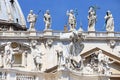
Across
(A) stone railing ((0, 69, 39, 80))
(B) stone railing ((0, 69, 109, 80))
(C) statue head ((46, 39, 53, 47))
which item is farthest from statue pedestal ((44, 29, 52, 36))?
(A) stone railing ((0, 69, 39, 80))

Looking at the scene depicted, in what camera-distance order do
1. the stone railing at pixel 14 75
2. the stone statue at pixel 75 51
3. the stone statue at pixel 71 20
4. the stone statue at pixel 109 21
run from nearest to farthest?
the stone railing at pixel 14 75 → the stone statue at pixel 75 51 → the stone statue at pixel 71 20 → the stone statue at pixel 109 21

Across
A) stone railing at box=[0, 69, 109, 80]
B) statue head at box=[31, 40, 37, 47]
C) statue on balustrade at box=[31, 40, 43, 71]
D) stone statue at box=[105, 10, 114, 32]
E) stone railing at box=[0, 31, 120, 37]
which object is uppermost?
stone statue at box=[105, 10, 114, 32]

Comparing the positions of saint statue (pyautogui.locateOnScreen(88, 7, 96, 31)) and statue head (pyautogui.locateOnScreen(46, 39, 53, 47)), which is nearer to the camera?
statue head (pyautogui.locateOnScreen(46, 39, 53, 47))

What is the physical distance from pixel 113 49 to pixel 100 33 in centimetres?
193

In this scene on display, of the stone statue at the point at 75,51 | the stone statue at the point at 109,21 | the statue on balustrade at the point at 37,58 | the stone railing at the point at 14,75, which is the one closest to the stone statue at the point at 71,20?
the stone statue at the point at 109,21

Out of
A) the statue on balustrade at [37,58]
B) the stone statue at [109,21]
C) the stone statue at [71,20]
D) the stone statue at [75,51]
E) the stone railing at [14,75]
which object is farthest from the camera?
the stone statue at [109,21]

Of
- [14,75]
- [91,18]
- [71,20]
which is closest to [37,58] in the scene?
[14,75]

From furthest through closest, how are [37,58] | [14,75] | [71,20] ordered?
[71,20]
[37,58]
[14,75]

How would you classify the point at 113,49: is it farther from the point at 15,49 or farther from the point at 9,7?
the point at 9,7

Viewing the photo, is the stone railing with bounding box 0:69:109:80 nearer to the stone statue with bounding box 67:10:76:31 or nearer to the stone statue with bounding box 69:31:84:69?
the stone statue with bounding box 69:31:84:69

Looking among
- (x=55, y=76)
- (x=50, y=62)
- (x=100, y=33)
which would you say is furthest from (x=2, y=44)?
(x=55, y=76)

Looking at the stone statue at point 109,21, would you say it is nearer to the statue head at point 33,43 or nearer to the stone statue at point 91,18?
the stone statue at point 91,18

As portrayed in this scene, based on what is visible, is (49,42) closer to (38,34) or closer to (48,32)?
(48,32)

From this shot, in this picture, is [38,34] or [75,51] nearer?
[75,51]
